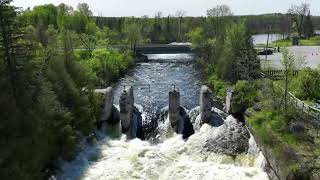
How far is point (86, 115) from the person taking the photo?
127 ft

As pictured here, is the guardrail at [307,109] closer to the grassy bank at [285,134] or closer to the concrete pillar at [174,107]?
the grassy bank at [285,134]

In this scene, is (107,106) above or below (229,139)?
above

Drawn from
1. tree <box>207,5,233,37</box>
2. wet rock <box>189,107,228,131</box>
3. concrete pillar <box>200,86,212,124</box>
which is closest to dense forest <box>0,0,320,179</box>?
wet rock <box>189,107,228,131</box>

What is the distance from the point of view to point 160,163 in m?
35.6

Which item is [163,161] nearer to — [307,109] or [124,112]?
[124,112]

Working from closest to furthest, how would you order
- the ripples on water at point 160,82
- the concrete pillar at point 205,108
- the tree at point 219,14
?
the concrete pillar at point 205,108 < the ripples on water at point 160,82 < the tree at point 219,14

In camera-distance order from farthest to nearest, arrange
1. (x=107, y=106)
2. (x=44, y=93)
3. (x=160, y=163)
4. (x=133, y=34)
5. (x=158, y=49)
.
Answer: (x=158, y=49)
(x=133, y=34)
(x=107, y=106)
(x=160, y=163)
(x=44, y=93)

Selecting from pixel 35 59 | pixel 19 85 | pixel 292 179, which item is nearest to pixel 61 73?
pixel 35 59

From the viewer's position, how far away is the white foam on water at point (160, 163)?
33428 millimetres

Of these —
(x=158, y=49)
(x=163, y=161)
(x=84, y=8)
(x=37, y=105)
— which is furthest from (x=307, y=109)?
(x=84, y=8)

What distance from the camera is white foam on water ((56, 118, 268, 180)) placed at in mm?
33428

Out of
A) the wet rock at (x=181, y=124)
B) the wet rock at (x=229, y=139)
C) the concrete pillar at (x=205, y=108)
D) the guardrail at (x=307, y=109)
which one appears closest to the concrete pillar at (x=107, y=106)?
the wet rock at (x=181, y=124)

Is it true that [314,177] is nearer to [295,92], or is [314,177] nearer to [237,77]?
[295,92]

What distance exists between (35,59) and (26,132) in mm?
9673
